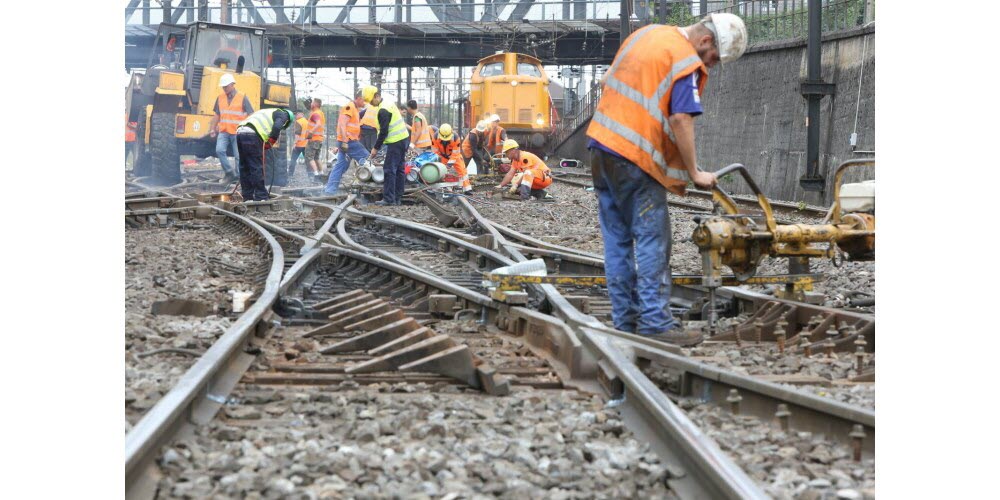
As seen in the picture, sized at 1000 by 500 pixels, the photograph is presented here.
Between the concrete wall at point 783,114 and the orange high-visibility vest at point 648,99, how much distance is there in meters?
11.7

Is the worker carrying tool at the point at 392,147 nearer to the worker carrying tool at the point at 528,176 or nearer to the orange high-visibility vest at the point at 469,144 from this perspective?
the worker carrying tool at the point at 528,176

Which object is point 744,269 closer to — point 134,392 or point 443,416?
point 443,416

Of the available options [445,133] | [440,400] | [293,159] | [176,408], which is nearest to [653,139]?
[440,400]

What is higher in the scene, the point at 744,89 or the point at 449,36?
the point at 449,36

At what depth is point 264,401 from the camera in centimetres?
405

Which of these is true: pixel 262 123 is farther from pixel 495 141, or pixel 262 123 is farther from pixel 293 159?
pixel 293 159

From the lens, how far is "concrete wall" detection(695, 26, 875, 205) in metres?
17.4

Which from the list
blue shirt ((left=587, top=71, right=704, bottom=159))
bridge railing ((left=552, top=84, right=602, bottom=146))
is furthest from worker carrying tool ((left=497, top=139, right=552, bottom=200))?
bridge railing ((left=552, top=84, right=602, bottom=146))

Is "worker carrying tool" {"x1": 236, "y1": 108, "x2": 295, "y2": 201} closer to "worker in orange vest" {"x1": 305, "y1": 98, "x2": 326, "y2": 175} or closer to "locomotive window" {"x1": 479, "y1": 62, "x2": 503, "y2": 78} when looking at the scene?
"worker in orange vest" {"x1": 305, "y1": 98, "x2": 326, "y2": 175}

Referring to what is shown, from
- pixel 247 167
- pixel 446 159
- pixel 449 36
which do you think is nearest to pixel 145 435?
pixel 247 167

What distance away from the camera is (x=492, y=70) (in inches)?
1144

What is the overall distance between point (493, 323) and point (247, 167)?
Answer: 9729 millimetres

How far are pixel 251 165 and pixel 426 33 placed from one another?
2311 centimetres

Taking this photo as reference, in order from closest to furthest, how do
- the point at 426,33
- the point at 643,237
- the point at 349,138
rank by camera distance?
1. the point at 643,237
2. the point at 349,138
3. the point at 426,33
